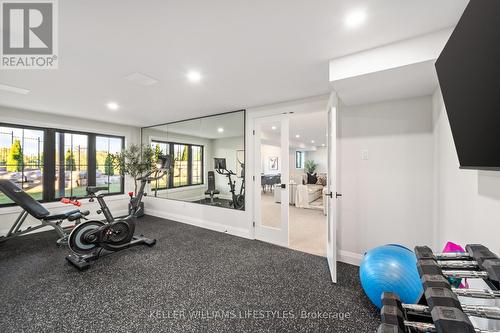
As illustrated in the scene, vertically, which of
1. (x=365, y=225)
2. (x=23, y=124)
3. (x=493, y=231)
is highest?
(x=23, y=124)

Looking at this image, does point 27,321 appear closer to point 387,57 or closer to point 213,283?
point 213,283

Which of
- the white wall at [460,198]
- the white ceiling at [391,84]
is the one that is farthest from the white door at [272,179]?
the white wall at [460,198]

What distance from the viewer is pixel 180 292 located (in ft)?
7.00

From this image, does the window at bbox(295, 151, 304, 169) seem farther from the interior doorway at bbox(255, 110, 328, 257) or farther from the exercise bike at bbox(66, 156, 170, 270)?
the exercise bike at bbox(66, 156, 170, 270)

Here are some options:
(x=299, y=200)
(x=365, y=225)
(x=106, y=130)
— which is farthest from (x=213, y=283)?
(x=106, y=130)

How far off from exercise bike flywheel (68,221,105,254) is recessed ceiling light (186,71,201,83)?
2.52 m

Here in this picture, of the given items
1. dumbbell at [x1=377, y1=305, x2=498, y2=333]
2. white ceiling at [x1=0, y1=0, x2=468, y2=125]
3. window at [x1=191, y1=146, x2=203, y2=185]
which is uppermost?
white ceiling at [x1=0, y1=0, x2=468, y2=125]

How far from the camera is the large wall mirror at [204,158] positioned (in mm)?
3973

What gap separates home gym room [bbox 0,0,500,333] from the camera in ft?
3.83

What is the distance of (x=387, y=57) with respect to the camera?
5.86 ft

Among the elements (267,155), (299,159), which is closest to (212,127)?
(267,155)

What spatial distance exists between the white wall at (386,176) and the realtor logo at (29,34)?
10.5ft

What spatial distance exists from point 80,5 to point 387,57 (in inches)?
94.5

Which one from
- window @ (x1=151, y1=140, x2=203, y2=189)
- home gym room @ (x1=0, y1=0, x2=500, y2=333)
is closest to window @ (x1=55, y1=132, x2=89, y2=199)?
home gym room @ (x1=0, y1=0, x2=500, y2=333)
